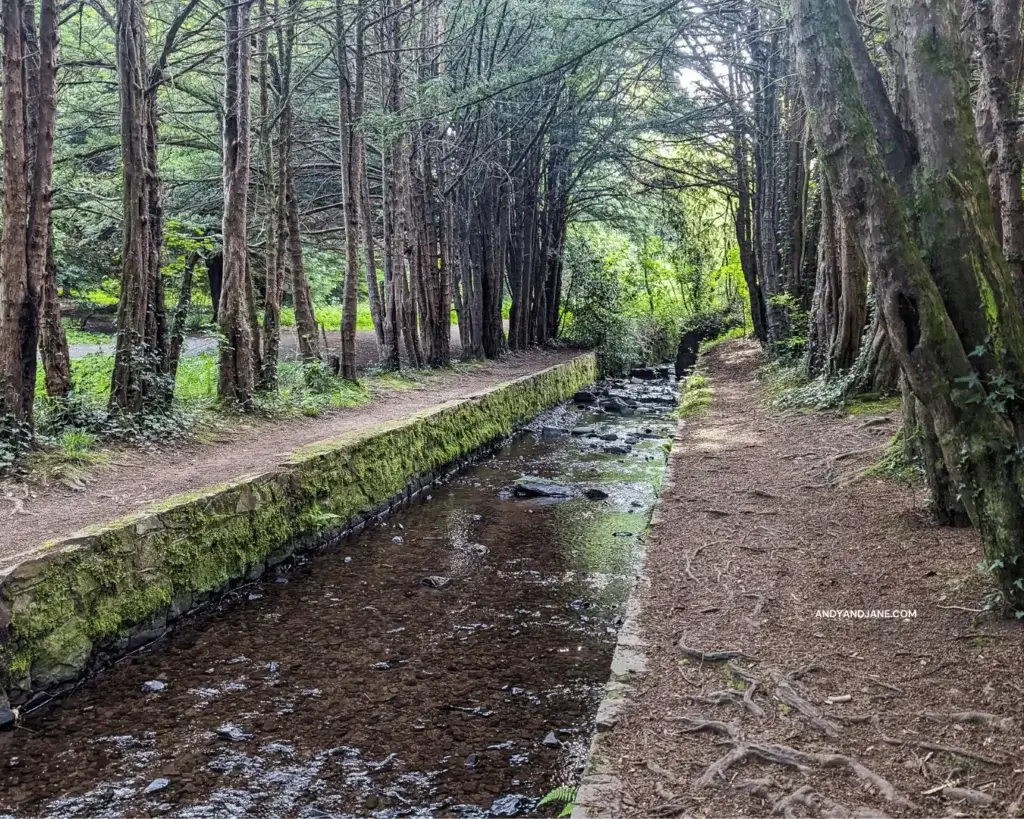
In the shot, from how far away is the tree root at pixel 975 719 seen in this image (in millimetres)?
3285

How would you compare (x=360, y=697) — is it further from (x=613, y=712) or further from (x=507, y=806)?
(x=613, y=712)

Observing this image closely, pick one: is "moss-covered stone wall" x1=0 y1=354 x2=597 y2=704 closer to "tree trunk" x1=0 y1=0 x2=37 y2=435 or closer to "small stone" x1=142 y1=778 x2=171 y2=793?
"small stone" x1=142 y1=778 x2=171 y2=793

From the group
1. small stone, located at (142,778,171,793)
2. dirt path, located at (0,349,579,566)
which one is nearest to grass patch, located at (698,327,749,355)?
dirt path, located at (0,349,579,566)

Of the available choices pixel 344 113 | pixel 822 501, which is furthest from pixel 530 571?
pixel 344 113

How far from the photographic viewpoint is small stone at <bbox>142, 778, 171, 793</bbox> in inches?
160

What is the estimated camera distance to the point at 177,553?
6211 millimetres

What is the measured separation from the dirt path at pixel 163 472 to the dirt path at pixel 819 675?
3869 mm

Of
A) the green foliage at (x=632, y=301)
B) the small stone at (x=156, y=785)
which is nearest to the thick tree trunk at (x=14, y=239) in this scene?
the small stone at (x=156, y=785)

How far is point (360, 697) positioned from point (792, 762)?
2.78 metres

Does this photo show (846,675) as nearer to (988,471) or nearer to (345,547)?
(988,471)

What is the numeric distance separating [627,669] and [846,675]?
1035mm

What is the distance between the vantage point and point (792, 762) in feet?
10.5

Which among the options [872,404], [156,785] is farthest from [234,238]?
[872,404]

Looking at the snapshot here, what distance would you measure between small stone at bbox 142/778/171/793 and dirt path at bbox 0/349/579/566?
5.44 feet
